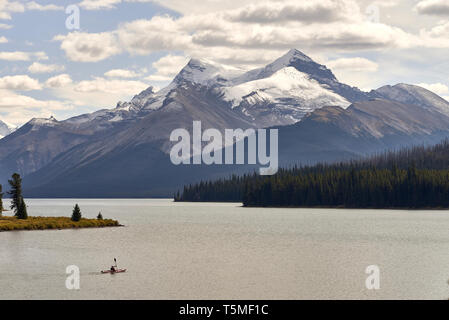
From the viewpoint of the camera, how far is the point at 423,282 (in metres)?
87.2

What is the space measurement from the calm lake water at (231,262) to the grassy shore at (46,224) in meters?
4.27

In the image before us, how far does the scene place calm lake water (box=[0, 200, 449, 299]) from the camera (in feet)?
271

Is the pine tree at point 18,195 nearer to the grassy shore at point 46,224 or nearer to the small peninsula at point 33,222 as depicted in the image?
the small peninsula at point 33,222

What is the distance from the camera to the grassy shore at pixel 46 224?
168 meters

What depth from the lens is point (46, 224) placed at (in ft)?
576

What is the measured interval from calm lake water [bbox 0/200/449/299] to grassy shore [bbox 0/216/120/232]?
4268 mm

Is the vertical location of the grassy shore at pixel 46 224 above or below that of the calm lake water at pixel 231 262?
above
